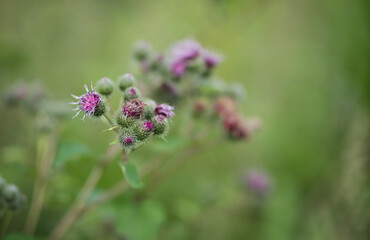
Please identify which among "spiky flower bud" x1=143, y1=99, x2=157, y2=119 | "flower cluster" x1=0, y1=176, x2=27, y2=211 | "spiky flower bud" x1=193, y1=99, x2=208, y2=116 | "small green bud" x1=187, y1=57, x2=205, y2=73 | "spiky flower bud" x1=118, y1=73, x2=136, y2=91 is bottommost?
"flower cluster" x1=0, y1=176, x2=27, y2=211

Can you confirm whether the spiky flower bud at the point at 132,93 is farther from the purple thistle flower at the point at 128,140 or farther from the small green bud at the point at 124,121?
the purple thistle flower at the point at 128,140

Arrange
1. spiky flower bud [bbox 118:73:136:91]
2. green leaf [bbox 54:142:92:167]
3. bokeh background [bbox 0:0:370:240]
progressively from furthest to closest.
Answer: bokeh background [bbox 0:0:370:240] < green leaf [bbox 54:142:92:167] < spiky flower bud [bbox 118:73:136:91]

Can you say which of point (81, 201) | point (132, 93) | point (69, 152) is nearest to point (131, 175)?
point (132, 93)

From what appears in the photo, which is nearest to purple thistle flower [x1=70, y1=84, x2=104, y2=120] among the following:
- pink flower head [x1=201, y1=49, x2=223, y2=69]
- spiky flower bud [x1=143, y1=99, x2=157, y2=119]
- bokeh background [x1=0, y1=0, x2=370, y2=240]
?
spiky flower bud [x1=143, y1=99, x2=157, y2=119]

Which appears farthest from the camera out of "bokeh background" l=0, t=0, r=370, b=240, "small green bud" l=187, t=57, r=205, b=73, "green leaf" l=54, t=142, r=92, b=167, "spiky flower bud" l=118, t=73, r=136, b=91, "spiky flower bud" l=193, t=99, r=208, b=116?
"bokeh background" l=0, t=0, r=370, b=240

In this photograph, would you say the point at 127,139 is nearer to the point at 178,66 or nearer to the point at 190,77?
the point at 178,66

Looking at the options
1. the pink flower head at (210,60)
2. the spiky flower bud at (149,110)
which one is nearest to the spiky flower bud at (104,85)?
the spiky flower bud at (149,110)

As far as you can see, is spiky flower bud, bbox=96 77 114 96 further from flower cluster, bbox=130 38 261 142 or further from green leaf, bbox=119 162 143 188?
flower cluster, bbox=130 38 261 142
